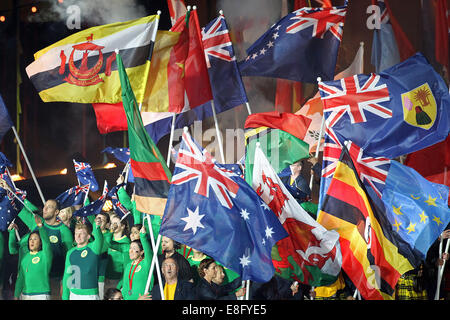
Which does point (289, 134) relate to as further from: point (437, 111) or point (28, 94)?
point (28, 94)

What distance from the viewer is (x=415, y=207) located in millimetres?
6660

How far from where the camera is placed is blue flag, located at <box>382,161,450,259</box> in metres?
6.57

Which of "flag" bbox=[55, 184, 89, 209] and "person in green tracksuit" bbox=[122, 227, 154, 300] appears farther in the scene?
"flag" bbox=[55, 184, 89, 209]

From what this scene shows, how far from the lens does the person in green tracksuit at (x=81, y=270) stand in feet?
22.7

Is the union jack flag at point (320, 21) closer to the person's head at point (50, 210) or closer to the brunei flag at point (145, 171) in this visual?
the brunei flag at point (145, 171)

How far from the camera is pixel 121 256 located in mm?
7477

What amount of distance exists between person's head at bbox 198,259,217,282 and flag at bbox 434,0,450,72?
Result: 6.07 meters

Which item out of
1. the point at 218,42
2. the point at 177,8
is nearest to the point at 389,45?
the point at 177,8

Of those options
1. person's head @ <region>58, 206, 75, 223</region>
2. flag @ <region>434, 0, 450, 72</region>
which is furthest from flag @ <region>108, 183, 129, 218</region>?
flag @ <region>434, 0, 450, 72</region>

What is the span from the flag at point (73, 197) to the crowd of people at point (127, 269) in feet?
0.96

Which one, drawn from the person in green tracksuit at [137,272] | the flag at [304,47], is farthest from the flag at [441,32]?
the person in green tracksuit at [137,272]

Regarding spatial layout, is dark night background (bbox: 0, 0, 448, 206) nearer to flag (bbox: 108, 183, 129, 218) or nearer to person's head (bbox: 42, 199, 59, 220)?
flag (bbox: 108, 183, 129, 218)

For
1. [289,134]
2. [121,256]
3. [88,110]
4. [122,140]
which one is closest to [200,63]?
[289,134]

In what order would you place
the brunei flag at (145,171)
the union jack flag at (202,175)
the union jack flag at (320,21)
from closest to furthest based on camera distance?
the union jack flag at (202,175), the brunei flag at (145,171), the union jack flag at (320,21)
